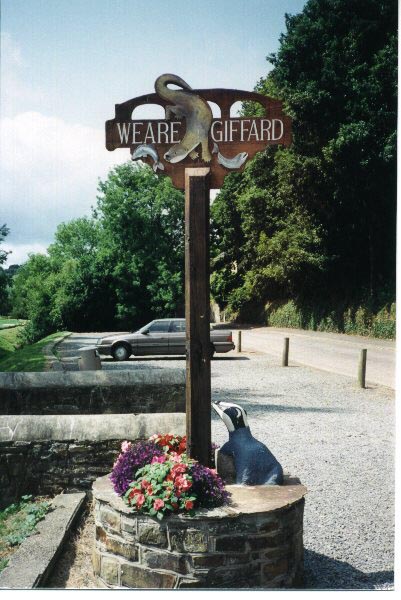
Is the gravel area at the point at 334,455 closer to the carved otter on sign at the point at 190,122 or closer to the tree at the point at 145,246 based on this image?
the carved otter on sign at the point at 190,122

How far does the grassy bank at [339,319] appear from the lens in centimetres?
2189

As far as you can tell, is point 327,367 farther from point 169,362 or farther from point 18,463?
point 18,463

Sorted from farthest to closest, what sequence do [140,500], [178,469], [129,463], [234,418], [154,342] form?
[154,342] < [234,418] < [129,463] < [178,469] < [140,500]

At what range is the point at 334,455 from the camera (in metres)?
7.31

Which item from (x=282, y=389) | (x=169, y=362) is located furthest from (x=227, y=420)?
(x=169, y=362)

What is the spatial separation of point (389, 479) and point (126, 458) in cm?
348

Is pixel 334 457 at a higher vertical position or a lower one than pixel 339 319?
lower

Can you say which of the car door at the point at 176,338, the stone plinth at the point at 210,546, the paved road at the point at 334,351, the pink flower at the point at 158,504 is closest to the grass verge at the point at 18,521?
the stone plinth at the point at 210,546

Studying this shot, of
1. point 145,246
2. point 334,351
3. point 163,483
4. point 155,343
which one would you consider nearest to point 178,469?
point 163,483

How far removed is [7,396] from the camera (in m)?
7.02

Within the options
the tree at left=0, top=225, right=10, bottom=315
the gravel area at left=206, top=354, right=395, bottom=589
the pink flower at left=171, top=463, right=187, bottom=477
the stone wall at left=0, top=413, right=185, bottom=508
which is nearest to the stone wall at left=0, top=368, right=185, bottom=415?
the gravel area at left=206, top=354, right=395, bottom=589

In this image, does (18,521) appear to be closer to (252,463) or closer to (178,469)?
(178,469)

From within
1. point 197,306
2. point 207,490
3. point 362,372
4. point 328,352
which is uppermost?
point 197,306

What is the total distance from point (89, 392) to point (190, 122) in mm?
3922
